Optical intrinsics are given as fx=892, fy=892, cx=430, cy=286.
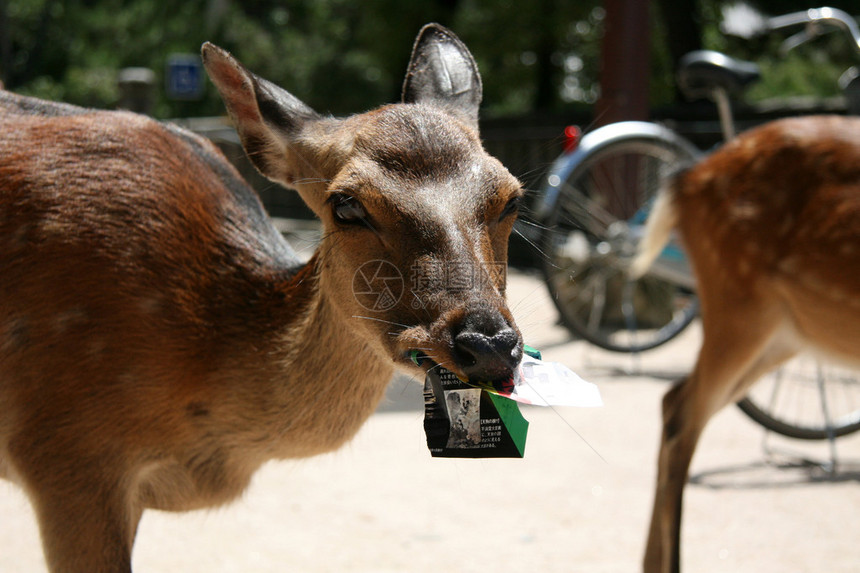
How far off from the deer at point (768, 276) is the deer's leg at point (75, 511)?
6.71 ft

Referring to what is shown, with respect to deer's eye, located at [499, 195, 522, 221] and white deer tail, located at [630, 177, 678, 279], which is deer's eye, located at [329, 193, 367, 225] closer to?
deer's eye, located at [499, 195, 522, 221]

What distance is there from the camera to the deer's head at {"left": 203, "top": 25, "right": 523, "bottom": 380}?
1953mm

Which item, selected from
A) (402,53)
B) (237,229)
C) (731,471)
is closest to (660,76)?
(402,53)

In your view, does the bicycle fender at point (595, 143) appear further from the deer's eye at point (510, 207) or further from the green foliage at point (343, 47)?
the deer's eye at point (510, 207)

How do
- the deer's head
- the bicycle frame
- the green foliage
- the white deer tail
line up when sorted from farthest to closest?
1. the green foliage
2. the bicycle frame
3. the white deer tail
4. the deer's head

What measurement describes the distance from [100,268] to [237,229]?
46cm

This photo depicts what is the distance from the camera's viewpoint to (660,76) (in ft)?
56.7

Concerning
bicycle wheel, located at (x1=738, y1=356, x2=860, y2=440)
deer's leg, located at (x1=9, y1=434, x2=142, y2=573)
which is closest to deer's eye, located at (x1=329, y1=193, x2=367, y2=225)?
deer's leg, located at (x1=9, y1=434, x2=142, y2=573)

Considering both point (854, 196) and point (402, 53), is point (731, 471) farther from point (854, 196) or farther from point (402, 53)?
point (402, 53)

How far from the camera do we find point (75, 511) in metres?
2.26

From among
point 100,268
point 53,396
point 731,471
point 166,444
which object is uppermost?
point 100,268

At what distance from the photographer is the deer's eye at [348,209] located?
7.23 feet

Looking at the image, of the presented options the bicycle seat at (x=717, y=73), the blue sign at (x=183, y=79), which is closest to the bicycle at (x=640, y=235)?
the bicycle seat at (x=717, y=73)

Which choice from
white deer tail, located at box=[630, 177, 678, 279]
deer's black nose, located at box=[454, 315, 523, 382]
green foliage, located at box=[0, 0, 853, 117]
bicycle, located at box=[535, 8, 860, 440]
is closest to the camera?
deer's black nose, located at box=[454, 315, 523, 382]
